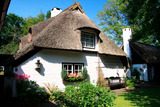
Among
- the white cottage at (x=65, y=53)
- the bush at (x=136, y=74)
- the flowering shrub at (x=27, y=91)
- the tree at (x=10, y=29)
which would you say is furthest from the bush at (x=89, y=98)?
the tree at (x=10, y=29)

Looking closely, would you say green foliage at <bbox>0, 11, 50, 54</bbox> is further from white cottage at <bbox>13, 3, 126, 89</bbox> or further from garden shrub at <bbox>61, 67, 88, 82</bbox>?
garden shrub at <bbox>61, 67, 88, 82</bbox>

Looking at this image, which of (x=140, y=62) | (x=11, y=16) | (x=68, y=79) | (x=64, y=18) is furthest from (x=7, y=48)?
(x=140, y=62)

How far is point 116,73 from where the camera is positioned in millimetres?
10938

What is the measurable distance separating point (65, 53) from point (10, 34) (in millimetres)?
33579

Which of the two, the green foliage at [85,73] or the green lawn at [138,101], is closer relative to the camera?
the green lawn at [138,101]

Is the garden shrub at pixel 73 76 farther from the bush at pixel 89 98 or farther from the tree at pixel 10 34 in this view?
the tree at pixel 10 34

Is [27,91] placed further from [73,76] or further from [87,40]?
[87,40]

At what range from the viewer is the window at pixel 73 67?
315 inches

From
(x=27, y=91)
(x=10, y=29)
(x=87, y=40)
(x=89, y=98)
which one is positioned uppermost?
(x=10, y=29)

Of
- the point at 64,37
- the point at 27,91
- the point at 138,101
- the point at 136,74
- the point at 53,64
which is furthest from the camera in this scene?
the point at 136,74

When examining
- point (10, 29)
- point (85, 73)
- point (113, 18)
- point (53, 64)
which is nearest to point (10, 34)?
point (10, 29)

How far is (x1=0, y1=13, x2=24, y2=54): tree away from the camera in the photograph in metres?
29.5

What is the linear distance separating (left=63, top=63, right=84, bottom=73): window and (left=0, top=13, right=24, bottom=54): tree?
2586cm

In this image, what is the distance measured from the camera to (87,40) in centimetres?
938
